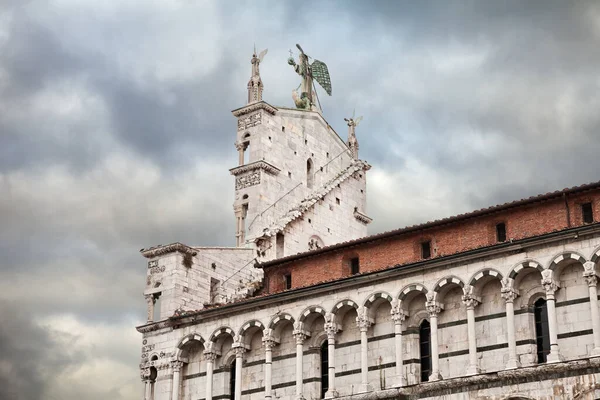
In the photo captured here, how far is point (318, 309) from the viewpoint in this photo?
3061 cm

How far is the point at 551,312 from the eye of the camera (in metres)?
26.2

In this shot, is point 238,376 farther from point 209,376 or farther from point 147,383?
point 147,383

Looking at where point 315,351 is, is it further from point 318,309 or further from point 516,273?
point 516,273

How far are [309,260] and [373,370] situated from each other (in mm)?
4700

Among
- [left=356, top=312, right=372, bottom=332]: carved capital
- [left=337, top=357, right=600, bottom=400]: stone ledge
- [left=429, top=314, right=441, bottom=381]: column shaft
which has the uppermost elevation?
[left=356, top=312, right=372, bottom=332]: carved capital

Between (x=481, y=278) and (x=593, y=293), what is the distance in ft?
9.79

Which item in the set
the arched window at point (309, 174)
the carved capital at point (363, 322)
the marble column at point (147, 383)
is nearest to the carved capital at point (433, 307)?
the carved capital at point (363, 322)

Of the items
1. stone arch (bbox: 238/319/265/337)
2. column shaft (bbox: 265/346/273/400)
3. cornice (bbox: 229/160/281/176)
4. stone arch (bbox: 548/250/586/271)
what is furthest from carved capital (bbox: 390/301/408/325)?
cornice (bbox: 229/160/281/176)

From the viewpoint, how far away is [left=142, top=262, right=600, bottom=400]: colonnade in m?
26.0

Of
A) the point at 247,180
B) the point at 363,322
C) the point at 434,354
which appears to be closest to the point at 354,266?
the point at 363,322

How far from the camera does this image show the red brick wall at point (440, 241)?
28016 mm

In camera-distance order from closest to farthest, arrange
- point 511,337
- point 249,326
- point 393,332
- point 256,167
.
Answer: point 511,337 → point 393,332 → point 249,326 → point 256,167

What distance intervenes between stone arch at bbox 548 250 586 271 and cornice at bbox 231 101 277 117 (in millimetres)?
16397

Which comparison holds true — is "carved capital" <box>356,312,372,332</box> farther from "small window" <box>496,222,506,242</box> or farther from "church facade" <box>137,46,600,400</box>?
"small window" <box>496,222,506,242</box>
